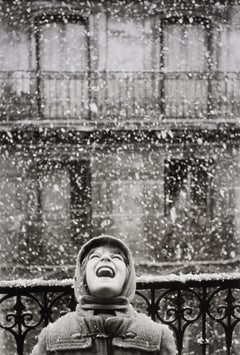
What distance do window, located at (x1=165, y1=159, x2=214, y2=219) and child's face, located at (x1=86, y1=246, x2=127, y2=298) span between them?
11.2 m

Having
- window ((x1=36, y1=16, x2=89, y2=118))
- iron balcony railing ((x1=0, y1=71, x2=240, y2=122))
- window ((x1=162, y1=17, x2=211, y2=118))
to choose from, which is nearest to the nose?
iron balcony railing ((x1=0, y1=71, x2=240, y2=122))

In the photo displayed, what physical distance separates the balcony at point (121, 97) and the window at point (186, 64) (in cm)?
3

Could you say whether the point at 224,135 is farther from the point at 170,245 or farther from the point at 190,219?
the point at 170,245

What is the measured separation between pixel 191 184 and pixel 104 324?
1167 centimetres

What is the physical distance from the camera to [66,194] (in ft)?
45.2

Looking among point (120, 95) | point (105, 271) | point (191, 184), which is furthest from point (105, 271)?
point (191, 184)

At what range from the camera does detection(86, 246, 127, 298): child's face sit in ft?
8.04

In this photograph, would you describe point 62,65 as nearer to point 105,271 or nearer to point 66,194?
point 66,194

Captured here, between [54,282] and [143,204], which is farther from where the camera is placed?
[143,204]

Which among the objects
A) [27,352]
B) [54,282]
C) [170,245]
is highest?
[54,282]

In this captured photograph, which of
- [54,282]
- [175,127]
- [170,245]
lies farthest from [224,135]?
[54,282]

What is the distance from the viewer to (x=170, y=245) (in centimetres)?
1330

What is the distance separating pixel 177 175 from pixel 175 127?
1484 millimetres

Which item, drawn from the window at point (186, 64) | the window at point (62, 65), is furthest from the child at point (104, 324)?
the window at point (186, 64)
